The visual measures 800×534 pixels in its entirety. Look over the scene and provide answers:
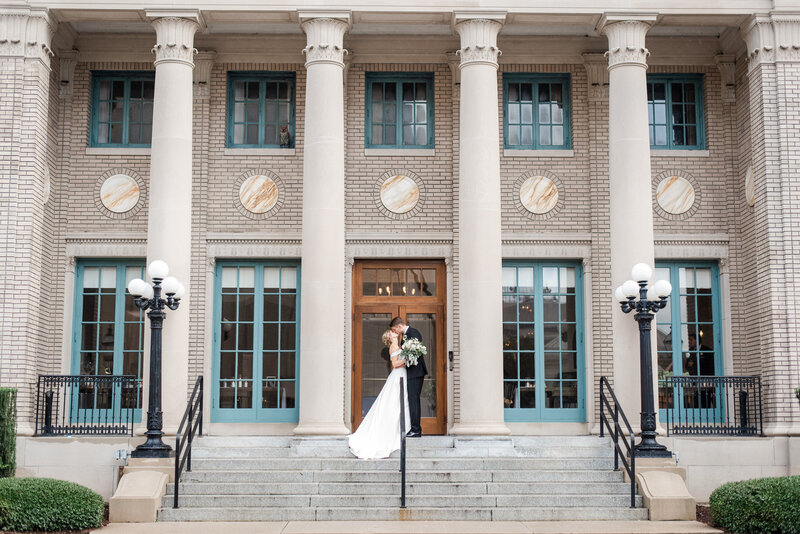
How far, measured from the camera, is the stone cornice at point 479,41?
1670 cm

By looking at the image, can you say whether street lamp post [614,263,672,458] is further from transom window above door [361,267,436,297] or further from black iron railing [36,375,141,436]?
black iron railing [36,375,141,436]

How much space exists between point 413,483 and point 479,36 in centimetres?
744

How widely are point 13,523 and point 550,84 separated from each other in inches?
486

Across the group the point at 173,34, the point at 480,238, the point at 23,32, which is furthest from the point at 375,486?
the point at 23,32

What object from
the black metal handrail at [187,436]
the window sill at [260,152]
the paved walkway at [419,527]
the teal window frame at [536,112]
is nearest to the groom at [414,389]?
the paved walkway at [419,527]

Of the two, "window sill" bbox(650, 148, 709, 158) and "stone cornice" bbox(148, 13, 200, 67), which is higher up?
"stone cornice" bbox(148, 13, 200, 67)

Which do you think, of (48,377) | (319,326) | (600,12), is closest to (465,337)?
(319,326)

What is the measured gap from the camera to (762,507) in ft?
41.4

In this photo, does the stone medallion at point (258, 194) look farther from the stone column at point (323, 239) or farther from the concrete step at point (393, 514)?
the concrete step at point (393, 514)

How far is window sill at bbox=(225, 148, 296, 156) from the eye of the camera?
18891mm

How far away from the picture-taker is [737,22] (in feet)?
57.2

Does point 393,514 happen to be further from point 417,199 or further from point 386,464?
point 417,199

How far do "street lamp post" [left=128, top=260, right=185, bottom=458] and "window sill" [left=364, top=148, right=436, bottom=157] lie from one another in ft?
17.6

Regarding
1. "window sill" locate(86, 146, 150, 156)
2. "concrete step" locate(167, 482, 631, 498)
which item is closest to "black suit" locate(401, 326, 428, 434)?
"concrete step" locate(167, 482, 631, 498)
